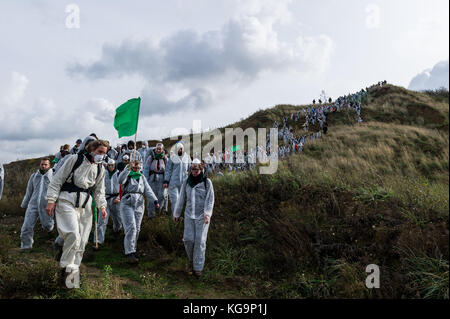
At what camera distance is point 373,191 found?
23.5ft

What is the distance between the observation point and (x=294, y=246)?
6133 mm

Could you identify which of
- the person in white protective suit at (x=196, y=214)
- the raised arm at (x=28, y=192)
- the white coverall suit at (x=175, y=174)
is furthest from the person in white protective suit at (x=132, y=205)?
the raised arm at (x=28, y=192)

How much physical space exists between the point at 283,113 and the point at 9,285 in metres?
37.6

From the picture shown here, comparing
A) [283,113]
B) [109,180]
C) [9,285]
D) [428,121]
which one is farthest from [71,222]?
[283,113]

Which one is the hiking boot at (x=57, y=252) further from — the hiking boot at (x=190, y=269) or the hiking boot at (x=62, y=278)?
the hiking boot at (x=190, y=269)

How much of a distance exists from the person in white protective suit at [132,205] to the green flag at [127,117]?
6.69ft

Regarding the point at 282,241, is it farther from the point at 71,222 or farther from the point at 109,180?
the point at 109,180

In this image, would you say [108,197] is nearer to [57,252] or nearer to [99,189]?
[57,252]

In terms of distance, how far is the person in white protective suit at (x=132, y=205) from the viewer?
21.4 ft

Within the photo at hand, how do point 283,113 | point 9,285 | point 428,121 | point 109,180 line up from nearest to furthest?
point 9,285, point 109,180, point 428,121, point 283,113

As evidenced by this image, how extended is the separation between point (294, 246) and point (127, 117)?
18.9ft

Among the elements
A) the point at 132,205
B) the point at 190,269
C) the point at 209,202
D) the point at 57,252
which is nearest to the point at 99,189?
the point at 57,252

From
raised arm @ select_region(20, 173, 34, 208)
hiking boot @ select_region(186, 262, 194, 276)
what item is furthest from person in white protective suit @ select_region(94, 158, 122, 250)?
hiking boot @ select_region(186, 262, 194, 276)
